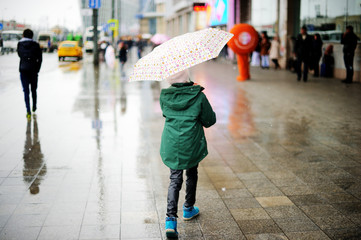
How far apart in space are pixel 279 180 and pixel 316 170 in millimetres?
671

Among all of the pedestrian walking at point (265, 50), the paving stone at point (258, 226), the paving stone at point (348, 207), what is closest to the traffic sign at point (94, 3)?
the pedestrian walking at point (265, 50)

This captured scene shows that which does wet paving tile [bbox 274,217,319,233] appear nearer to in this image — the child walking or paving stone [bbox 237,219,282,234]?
paving stone [bbox 237,219,282,234]

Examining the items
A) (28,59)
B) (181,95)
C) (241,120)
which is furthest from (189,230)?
(28,59)

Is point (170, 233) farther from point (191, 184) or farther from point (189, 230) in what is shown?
point (191, 184)

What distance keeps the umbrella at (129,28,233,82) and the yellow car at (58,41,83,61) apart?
2917 centimetres

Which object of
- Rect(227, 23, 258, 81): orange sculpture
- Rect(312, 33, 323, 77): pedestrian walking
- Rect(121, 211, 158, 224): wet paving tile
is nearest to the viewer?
Rect(121, 211, 158, 224): wet paving tile

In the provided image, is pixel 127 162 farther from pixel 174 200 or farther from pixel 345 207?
pixel 345 207

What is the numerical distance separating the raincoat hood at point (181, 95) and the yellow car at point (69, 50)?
29302mm

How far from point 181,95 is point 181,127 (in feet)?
0.90

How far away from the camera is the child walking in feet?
12.9

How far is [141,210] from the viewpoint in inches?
182

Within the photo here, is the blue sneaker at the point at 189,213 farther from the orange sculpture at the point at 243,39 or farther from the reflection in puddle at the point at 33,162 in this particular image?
the orange sculpture at the point at 243,39

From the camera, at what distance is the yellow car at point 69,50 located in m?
32.1

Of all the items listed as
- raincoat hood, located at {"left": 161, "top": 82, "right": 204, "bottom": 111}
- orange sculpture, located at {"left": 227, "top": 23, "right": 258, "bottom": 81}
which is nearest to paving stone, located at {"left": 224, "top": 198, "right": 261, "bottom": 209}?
raincoat hood, located at {"left": 161, "top": 82, "right": 204, "bottom": 111}
